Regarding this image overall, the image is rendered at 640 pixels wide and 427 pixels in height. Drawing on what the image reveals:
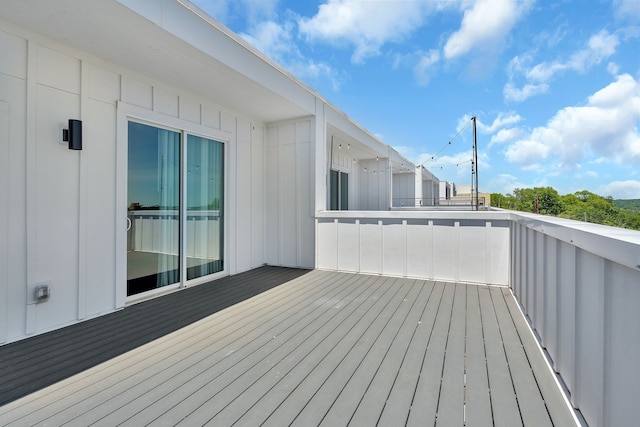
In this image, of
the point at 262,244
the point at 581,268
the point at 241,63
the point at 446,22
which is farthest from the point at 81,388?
the point at 446,22

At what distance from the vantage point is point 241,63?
10.3 ft

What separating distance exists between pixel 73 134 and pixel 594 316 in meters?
3.69

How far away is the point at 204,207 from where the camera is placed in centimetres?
398

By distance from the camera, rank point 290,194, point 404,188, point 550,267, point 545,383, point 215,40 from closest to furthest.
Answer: point 545,383, point 550,267, point 215,40, point 290,194, point 404,188

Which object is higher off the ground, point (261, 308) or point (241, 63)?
point (241, 63)

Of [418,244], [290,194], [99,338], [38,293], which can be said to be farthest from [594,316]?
[290,194]

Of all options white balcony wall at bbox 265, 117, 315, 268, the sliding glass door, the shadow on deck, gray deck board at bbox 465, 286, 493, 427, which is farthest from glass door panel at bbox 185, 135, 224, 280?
gray deck board at bbox 465, 286, 493, 427

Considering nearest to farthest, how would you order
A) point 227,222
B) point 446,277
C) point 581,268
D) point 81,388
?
point 581,268
point 81,388
point 446,277
point 227,222

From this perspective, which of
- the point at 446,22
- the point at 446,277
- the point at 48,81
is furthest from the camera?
the point at 446,22

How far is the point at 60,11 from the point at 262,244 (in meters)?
3.63

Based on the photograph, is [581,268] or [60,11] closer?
[581,268]

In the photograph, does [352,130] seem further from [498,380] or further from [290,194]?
[498,380]

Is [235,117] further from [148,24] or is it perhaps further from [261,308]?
[261,308]

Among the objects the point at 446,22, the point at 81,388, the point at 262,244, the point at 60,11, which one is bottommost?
the point at 81,388
